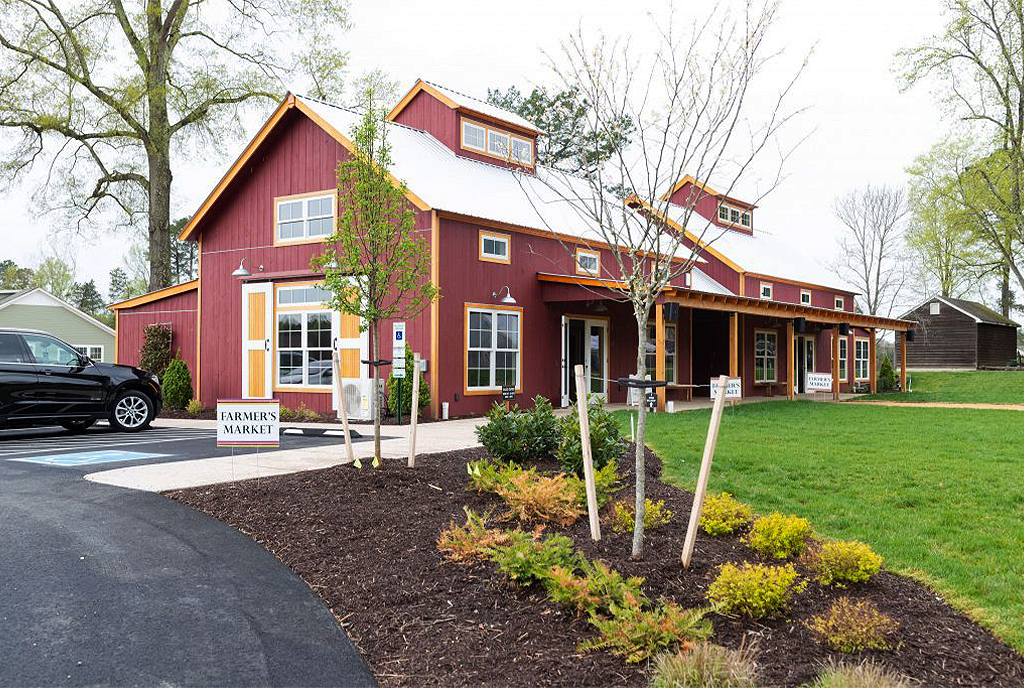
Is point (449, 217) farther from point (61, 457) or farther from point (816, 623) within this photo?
point (816, 623)

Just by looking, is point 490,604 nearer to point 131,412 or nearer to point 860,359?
point 131,412

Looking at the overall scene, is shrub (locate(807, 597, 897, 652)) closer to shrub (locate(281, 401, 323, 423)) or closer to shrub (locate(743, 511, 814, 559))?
shrub (locate(743, 511, 814, 559))

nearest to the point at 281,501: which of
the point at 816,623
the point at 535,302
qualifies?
the point at 816,623

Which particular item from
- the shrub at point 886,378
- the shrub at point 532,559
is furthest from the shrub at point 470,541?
the shrub at point 886,378

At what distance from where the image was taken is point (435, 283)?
14656mm

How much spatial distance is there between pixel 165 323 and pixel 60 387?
305 inches

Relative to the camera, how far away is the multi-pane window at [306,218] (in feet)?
54.1

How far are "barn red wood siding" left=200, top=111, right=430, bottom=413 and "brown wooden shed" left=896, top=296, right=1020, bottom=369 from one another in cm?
3219

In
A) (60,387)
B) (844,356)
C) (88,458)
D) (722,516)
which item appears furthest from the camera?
(844,356)

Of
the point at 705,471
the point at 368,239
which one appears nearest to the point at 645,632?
the point at 705,471

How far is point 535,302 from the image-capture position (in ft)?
57.3

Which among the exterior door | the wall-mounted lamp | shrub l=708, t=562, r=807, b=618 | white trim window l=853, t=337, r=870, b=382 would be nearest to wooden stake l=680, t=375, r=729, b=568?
shrub l=708, t=562, r=807, b=618

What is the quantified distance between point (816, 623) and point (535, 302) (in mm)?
13647

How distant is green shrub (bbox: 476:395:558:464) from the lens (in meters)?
7.85
